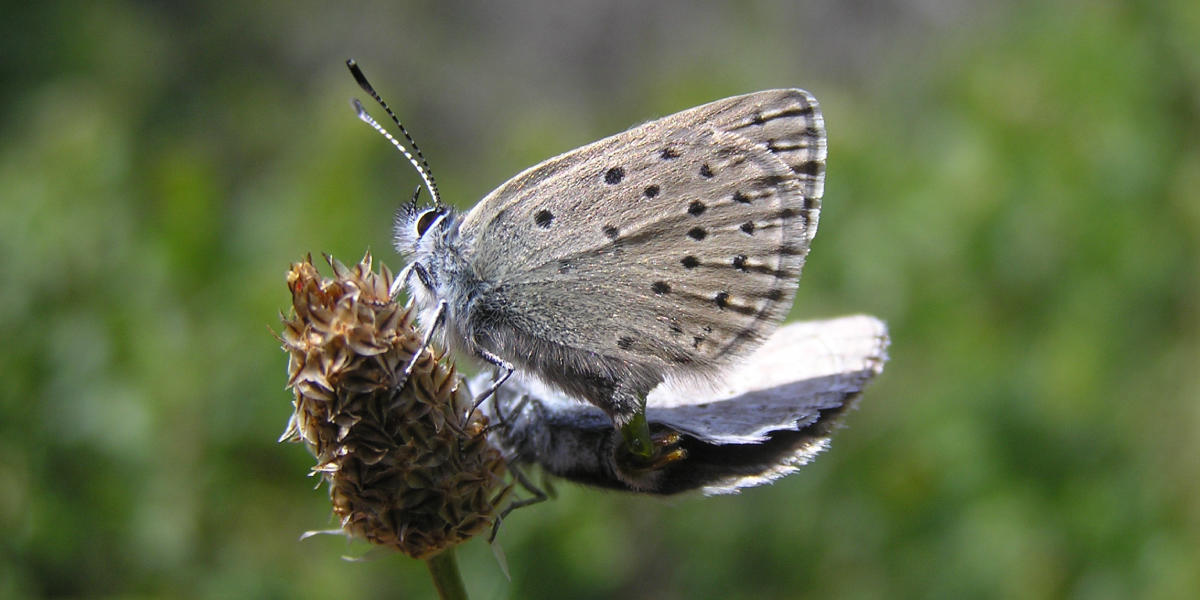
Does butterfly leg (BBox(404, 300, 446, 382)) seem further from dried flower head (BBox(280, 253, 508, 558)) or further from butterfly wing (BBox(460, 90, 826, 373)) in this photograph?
Answer: butterfly wing (BBox(460, 90, 826, 373))

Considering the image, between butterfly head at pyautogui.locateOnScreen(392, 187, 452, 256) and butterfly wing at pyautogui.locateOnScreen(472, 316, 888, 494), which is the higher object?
butterfly head at pyautogui.locateOnScreen(392, 187, 452, 256)

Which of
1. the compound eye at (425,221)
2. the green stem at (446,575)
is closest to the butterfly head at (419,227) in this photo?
the compound eye at (425,221)

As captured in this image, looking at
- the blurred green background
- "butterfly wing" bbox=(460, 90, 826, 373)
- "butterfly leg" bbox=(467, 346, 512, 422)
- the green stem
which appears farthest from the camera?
the blurred green background

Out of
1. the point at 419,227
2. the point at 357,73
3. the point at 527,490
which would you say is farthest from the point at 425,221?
the point at 527,490

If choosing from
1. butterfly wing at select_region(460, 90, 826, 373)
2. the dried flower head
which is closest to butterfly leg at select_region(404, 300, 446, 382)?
the dried flower head

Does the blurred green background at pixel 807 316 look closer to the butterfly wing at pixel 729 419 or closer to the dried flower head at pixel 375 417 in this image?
the butterfly wing at pixel 729 419

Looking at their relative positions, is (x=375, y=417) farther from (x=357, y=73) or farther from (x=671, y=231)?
(x=357, y=73)

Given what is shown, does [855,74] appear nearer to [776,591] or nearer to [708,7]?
[708,7]
